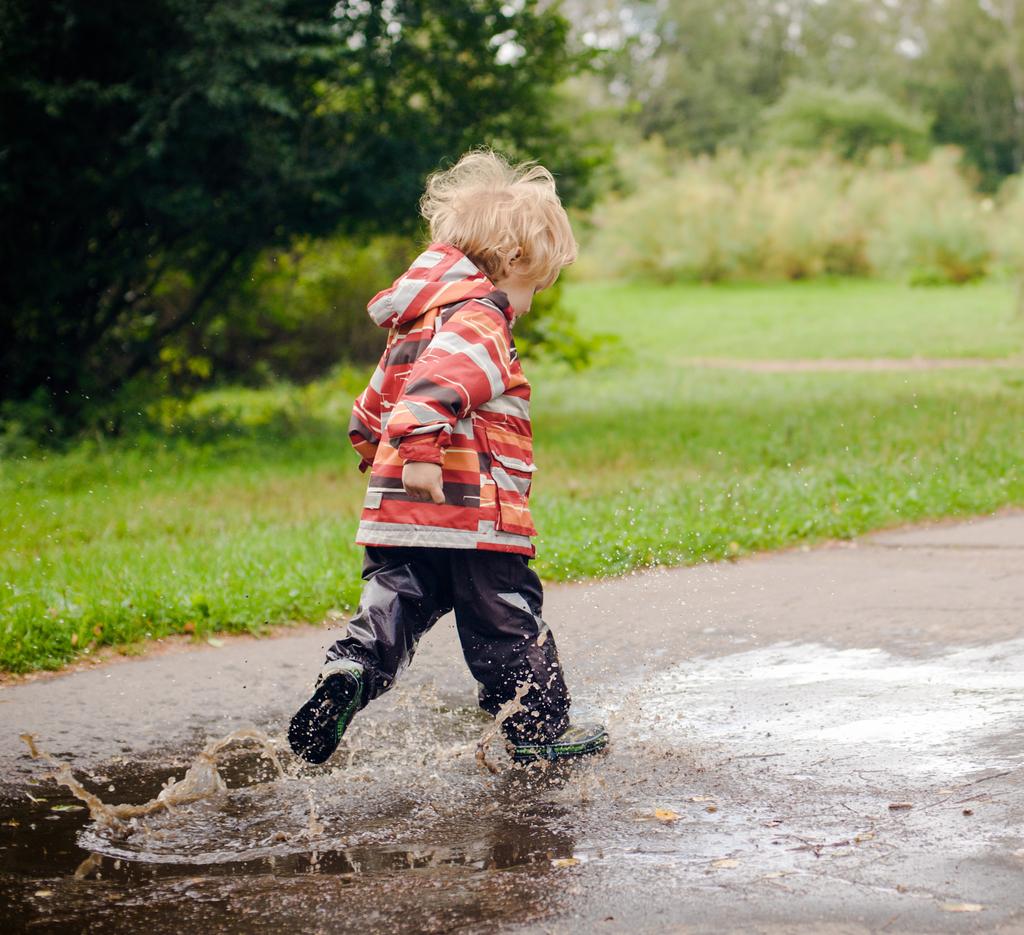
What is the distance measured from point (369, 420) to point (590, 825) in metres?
1.24

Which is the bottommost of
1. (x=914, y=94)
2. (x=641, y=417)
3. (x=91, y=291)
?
(x=641, y=417)

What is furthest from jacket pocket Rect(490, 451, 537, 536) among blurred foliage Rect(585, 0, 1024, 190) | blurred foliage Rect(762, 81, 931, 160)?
blurred foliage Rect(585, 0, 1024, 190)

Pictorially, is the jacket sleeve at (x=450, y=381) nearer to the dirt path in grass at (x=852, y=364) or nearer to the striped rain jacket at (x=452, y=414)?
the striped rain jacket at (x=452, y=414)

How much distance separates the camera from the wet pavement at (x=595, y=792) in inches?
107

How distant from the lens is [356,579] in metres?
5.89

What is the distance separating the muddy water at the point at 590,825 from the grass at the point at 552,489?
165 cm

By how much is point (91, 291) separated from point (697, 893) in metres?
9.63

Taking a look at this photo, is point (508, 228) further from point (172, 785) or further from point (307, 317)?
point (307, 317)

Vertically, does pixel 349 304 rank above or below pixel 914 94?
below

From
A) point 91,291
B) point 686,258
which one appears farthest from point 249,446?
point 686,258

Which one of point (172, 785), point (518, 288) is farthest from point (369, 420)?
point (172, 785)

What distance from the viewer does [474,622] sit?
3643 mm

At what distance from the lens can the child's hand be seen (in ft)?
10.9

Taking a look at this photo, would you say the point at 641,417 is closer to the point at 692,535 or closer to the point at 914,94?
the point at 692,535
